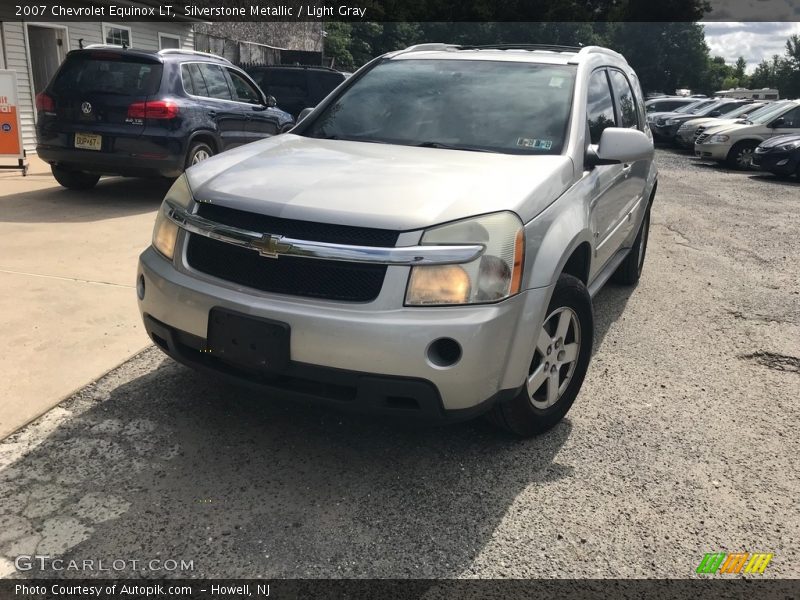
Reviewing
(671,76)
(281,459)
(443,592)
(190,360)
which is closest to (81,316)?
(190,360)

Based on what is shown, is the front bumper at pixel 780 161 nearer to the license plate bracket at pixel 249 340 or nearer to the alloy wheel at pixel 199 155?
the alloy wheel at pixel 199 155

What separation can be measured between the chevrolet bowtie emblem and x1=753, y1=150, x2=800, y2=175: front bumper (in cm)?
1402

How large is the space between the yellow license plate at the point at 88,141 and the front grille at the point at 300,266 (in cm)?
545

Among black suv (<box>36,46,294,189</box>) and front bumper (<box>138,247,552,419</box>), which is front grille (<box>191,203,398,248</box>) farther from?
black suv (<box>36,46,294,189</box>)

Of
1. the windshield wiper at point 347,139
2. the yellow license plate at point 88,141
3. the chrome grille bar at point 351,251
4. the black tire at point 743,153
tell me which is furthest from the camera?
the black tire at point 743,153

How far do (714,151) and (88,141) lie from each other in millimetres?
14060

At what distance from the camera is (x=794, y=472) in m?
3.11

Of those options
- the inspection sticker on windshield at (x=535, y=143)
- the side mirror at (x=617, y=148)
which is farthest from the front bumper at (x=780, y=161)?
the inspection sticker on windshield at (x=535, y=143)

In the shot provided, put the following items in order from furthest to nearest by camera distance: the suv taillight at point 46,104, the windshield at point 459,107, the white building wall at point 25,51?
the white building wall at point 25,51, the suv taillight at point 46,104, the windshield at point 459,107

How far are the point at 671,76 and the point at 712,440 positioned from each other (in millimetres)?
67927

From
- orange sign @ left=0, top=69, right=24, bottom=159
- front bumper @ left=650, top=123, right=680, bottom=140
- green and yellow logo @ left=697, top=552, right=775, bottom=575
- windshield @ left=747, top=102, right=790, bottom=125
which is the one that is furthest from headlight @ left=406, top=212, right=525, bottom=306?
front bumper @ left=650, top=123, right=680, bottom=140

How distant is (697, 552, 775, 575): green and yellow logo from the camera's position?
2471 mm

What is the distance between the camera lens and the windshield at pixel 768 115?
16.0 metres

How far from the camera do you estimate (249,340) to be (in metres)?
2.67
